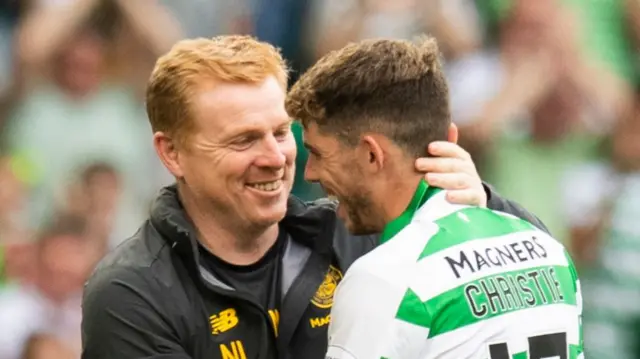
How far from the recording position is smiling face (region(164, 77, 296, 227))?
2.24 meters

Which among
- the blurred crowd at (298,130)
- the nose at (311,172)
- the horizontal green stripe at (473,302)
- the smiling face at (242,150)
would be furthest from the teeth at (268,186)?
the blurred crowd at (298,130)

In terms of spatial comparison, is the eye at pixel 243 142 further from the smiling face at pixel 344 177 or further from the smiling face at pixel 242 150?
the smiling face at pixel 344 177

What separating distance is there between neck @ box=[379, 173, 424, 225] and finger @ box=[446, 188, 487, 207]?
0.07 m

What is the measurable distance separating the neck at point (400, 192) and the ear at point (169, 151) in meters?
0.54

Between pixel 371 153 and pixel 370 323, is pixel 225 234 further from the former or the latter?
pixel 370 323

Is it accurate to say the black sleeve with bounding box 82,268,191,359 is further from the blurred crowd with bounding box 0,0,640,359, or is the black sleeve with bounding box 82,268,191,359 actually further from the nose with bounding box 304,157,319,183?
the blurred crowd with bounding box 0,0,640,359

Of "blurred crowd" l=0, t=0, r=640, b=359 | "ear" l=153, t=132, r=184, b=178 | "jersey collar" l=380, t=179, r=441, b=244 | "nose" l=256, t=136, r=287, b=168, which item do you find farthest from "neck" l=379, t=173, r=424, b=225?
"blurred crowd" l=0, t=0, r=640, b=359

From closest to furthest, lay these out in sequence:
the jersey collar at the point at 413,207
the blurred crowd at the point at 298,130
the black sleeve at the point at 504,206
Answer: the jersey collar at the point at 413,207 < the black sleeve at the point at 504,206 < the blurred crowd at the point at 298,130

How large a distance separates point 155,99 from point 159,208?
23cm

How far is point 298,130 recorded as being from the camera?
157 inches

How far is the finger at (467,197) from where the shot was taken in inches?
76.8

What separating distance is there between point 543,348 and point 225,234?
0.77 m

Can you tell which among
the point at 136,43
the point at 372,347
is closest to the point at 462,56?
the point at 136,43

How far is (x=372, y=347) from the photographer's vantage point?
5.79ft
